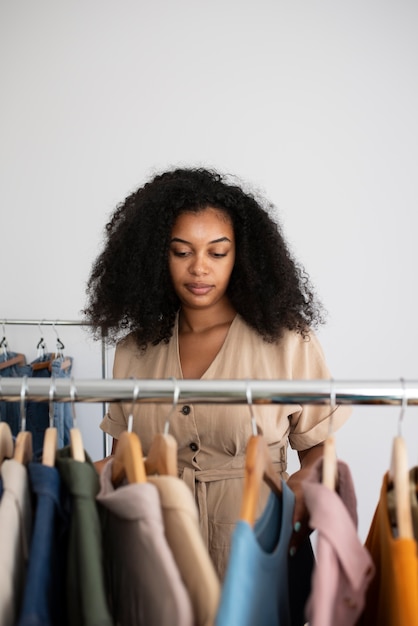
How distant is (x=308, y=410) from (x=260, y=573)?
663 mm

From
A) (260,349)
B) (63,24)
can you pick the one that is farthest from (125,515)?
(63,24)

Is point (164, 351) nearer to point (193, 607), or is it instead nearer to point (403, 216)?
point (193, 607)

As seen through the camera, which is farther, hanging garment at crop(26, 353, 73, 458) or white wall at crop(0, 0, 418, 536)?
white wall at crop(0, 0, 418, 536)

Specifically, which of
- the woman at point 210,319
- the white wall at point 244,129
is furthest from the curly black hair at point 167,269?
the white wall at point 244,129

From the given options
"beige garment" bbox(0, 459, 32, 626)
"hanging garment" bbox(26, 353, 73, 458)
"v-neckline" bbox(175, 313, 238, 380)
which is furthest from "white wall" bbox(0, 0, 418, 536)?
"beige garment" bbox(0, 459, 32, 626)

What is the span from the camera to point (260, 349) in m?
1.38

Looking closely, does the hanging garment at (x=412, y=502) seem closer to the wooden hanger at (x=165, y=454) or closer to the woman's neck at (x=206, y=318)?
the wooden hanger at (x=165, y=454)

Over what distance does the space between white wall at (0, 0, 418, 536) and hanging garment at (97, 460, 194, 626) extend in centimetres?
190

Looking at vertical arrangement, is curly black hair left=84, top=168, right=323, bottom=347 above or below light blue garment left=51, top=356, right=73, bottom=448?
above

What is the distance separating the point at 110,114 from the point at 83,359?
1006 mm

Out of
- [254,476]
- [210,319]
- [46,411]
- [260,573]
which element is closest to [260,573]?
[260,573]

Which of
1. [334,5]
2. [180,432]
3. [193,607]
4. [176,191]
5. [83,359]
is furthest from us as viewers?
[83,359]

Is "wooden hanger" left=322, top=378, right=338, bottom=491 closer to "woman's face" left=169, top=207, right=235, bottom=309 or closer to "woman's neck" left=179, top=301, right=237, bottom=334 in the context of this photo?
"woman's face" left=169, top=207, right=235, bottom=309

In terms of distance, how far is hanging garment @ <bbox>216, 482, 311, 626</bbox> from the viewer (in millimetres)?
631
